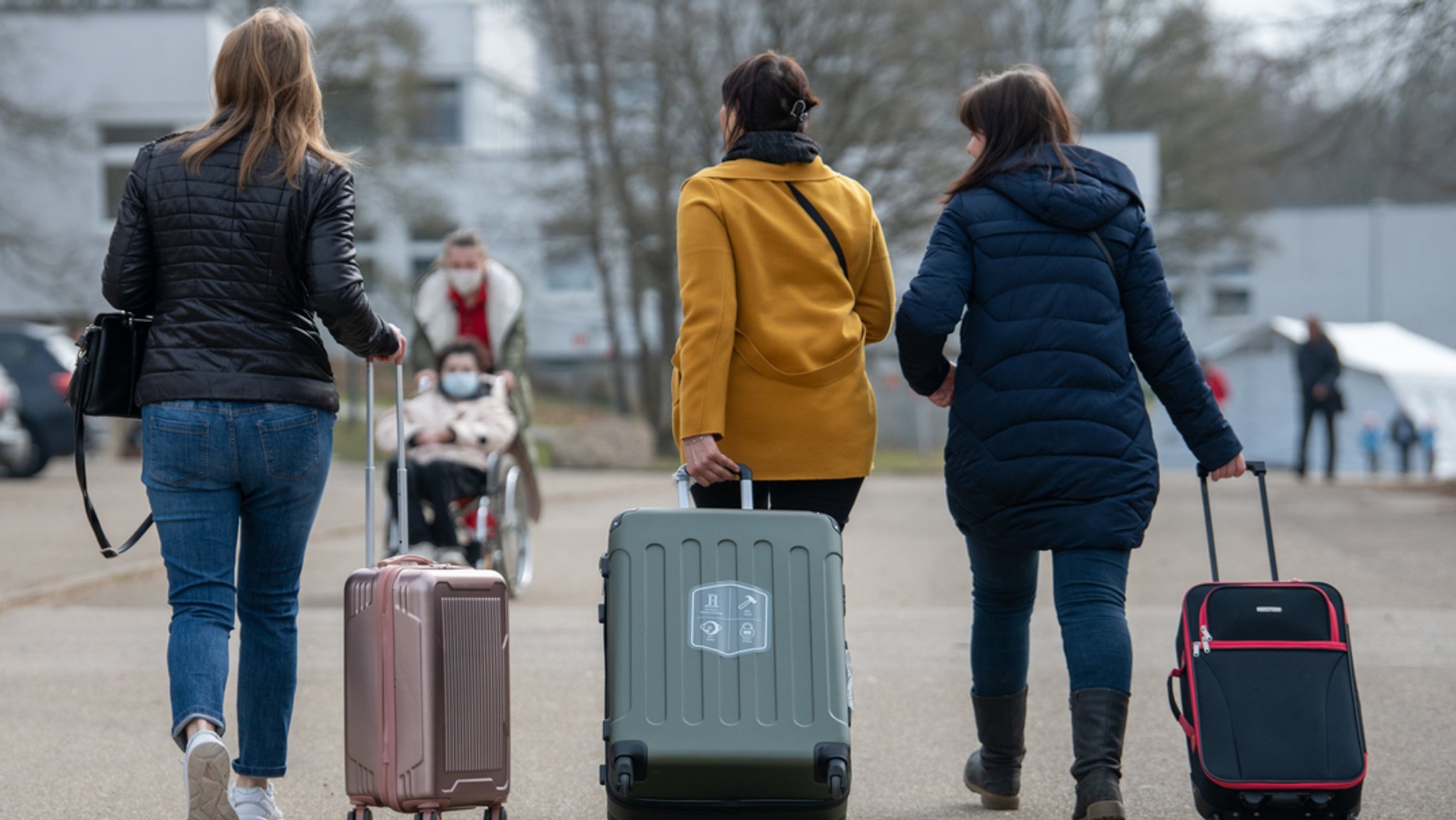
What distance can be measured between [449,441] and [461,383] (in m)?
0.29

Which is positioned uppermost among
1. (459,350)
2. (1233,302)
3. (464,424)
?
(1233,302)

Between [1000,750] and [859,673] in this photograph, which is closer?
[1000,750]

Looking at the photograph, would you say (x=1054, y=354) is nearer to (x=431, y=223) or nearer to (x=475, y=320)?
(x=475, y=320)

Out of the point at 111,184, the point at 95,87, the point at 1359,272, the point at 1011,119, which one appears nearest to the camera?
the point at 1011,119

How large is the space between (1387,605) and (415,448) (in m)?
4.99

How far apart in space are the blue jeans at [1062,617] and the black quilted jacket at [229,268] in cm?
170

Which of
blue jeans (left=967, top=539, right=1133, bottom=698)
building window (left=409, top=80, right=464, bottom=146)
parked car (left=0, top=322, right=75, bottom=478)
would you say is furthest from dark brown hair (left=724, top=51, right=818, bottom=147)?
building window (left=409, top=80, right=464, bottom=146)

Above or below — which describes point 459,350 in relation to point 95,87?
below

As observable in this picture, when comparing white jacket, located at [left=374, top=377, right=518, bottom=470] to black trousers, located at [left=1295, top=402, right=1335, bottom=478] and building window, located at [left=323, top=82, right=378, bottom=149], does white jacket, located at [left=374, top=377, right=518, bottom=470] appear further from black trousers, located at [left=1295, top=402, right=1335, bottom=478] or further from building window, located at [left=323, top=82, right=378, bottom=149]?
building window, located at [left=323, top=82, right=378, bottom=149]

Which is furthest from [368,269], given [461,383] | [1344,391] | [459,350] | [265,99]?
[265,99]

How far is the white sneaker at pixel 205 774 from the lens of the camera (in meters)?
3.76

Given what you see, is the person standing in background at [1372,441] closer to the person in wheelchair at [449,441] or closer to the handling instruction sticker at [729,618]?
the person in wheelchair at [449,441]

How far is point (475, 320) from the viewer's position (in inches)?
351

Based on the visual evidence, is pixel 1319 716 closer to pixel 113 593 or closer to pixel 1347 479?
pixel 113 593
